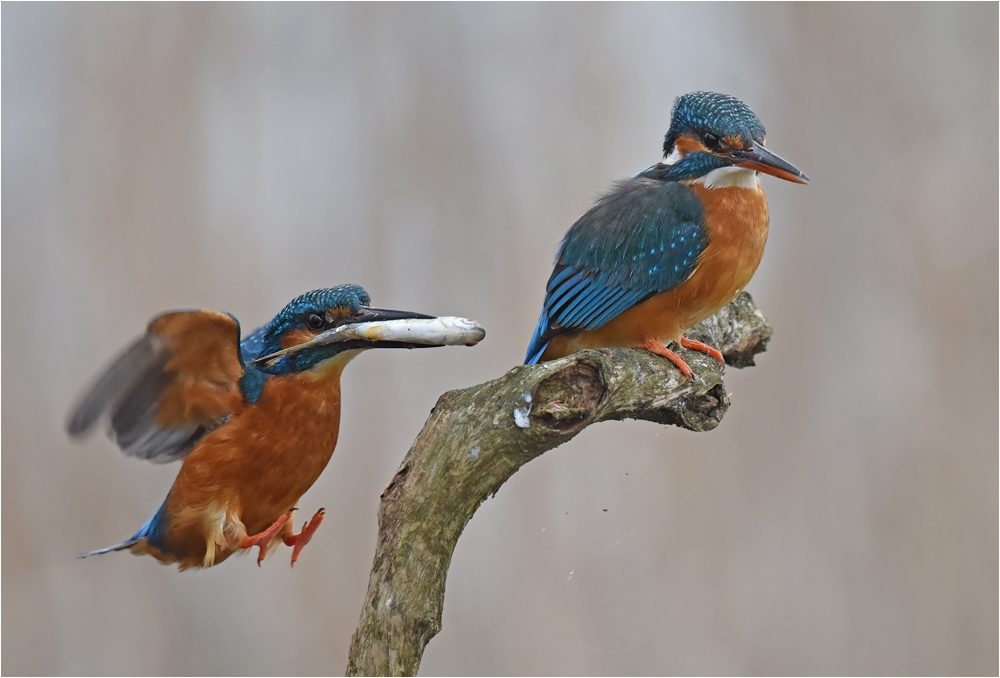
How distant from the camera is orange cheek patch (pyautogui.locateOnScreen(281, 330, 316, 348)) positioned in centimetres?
136

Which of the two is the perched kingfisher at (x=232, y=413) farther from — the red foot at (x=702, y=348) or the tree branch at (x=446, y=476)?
the red foot at (x=702, y=348)

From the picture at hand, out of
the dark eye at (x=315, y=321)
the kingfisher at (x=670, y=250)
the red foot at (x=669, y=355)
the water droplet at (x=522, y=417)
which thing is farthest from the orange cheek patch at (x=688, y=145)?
the dark eye at (x=315, y=321)

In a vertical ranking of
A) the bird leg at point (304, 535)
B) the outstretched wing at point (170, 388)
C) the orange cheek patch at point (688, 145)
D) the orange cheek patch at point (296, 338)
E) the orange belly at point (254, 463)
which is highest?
the orange cheek patch at point (688, 145)

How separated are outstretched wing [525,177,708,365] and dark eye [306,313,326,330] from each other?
1.78 feet

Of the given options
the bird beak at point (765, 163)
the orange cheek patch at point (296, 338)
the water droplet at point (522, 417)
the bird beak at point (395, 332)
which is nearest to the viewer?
the bird beak at point (395, 332)

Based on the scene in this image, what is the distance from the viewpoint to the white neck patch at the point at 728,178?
1.71m

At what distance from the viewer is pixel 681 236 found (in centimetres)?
169

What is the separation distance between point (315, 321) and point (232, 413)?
23 cm

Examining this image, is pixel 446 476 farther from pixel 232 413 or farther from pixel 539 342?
pixel 539 342

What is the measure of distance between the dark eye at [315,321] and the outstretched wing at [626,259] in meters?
0.54

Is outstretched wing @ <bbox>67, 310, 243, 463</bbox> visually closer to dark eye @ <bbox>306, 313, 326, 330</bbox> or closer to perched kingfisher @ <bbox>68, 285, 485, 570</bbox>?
perched kingfisher @ <bbox>68, 285, 485, 570</bbox>

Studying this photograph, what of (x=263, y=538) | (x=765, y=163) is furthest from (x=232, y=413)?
(x=765, y=163)

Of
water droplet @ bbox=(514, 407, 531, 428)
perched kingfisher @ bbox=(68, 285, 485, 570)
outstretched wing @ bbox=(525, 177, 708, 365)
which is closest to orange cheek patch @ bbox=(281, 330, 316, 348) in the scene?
perched kingfisher @ bbox=(68, 285, 485, 570)

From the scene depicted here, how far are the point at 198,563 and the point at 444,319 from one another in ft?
2.29
